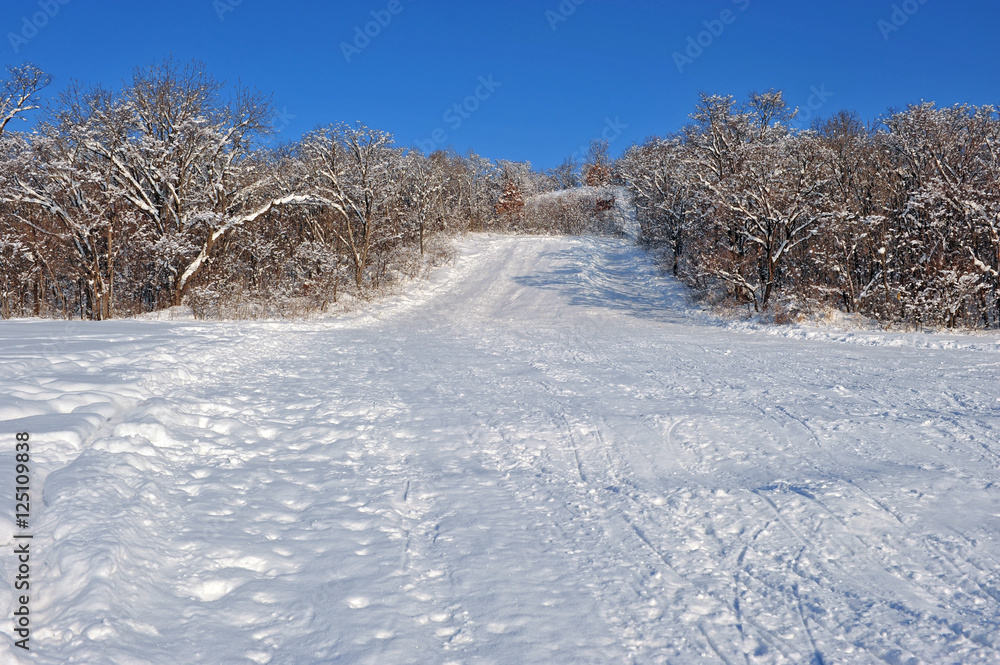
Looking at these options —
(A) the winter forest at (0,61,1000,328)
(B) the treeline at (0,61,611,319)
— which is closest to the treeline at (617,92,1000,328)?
(A) the winter forest at (0,61,1000,328)

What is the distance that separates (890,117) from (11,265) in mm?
38695

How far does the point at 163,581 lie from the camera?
3373 millimetres

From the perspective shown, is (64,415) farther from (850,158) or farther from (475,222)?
(475,222)

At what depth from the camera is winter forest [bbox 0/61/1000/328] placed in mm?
16609

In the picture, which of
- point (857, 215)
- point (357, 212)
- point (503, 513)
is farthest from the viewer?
point (357, 212)

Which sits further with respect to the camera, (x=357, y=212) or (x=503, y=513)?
(x=357, y=212)

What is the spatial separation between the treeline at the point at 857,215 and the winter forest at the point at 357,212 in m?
0.08

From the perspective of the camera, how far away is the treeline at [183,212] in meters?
18.2

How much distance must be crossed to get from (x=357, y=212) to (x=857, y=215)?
20386mm

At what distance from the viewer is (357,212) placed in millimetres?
25516

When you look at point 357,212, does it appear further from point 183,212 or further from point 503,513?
point 503,513

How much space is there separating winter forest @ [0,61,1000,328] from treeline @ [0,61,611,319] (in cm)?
10

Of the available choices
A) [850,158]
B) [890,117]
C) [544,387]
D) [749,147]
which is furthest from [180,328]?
[890,117]

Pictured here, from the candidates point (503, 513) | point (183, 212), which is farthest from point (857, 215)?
point (183, 212)
